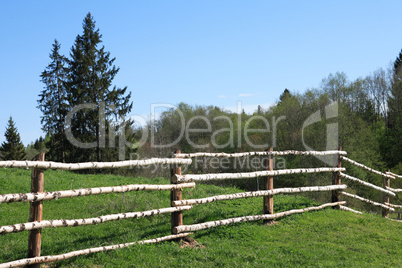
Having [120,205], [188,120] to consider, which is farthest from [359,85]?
[120,205]

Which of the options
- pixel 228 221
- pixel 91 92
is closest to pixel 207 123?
pixel 91 92

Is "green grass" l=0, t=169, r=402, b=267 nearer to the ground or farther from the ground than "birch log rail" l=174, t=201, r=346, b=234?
nearer to the ground

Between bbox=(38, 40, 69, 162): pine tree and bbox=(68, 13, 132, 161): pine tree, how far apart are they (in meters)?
1.12

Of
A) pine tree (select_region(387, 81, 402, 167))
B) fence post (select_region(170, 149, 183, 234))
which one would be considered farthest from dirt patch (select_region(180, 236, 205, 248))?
pine tree (select_region(387, 81, 402, 167))

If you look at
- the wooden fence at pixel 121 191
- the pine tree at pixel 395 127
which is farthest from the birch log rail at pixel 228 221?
the pine tree at pixel 395 127

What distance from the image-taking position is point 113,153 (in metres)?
30.2

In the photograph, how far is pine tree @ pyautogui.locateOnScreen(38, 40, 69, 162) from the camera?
99.2ft

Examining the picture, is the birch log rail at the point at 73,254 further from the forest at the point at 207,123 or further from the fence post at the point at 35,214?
the forest at the point at 207,123

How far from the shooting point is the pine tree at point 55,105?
1191 inches

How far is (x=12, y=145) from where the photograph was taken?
43.9 metres

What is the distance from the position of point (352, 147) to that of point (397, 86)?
10860 millimetres

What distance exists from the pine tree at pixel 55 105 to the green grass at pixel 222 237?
2208 centimetres

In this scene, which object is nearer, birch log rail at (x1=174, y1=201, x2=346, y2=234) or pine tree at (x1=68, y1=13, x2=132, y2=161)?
birch log rail at (x1=174, y1=201, x2=346, y2=234)

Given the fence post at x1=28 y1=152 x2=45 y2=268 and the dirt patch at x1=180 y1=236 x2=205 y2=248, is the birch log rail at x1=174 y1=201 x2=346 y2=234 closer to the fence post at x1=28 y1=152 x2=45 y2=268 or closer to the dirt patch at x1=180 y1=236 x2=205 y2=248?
the dirt patch at x1=180 y1=236 x2=205 y2=248
